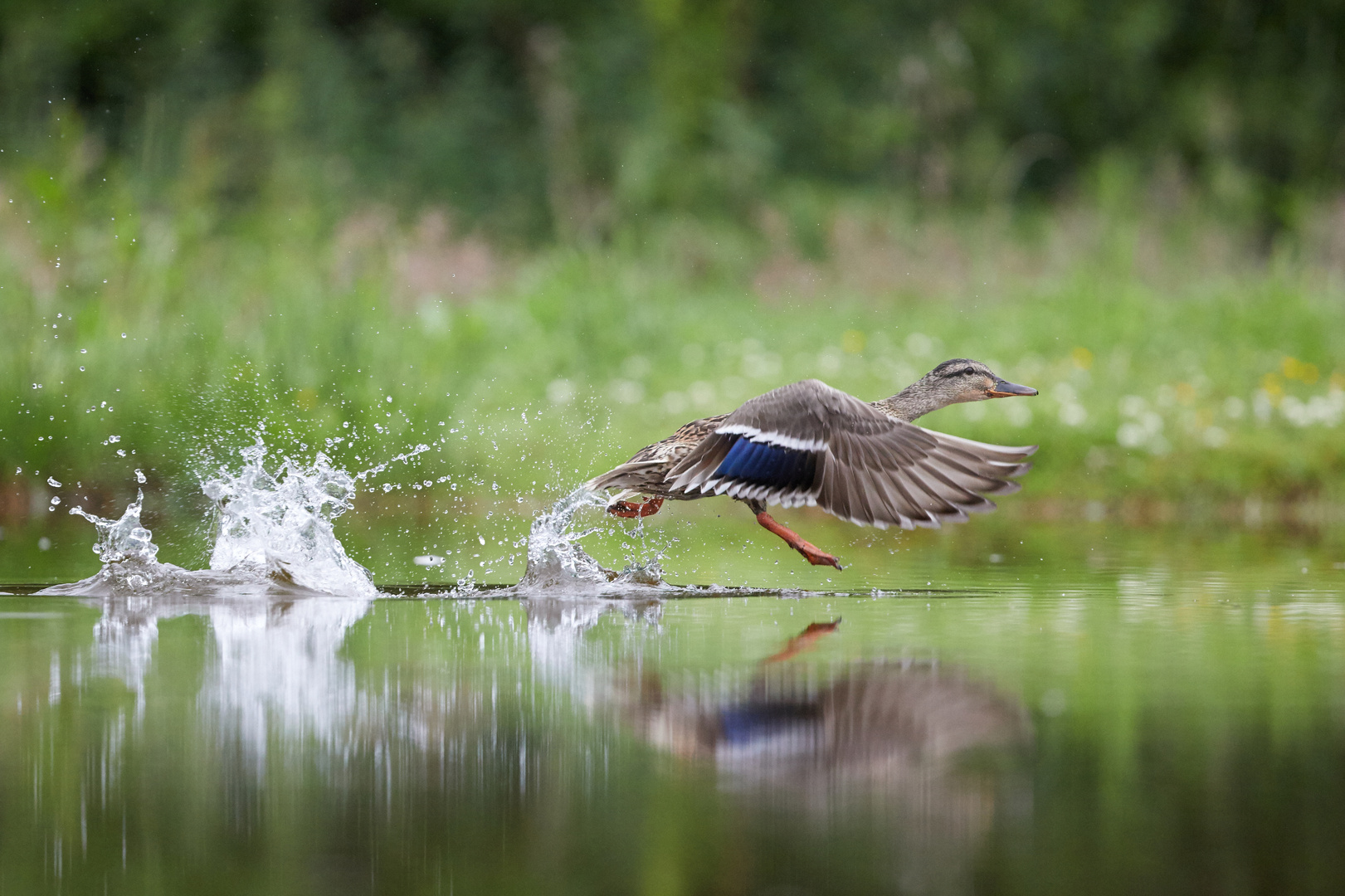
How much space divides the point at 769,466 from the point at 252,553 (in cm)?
231

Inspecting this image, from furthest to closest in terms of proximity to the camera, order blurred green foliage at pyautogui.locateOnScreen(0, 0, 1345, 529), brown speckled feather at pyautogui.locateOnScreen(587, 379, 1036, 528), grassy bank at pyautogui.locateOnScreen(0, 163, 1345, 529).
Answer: blurred green foliage at pyautogui.locateOnScreen(0, 0, 1345, 529) < grassy bank at pyautogui.locateOnScreen(0, 163, 1345, 529) < brown speckled feather at pyautogui.locateOnScreen(587, 379, 1036, 528)

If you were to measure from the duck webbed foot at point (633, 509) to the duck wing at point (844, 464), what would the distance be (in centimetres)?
39

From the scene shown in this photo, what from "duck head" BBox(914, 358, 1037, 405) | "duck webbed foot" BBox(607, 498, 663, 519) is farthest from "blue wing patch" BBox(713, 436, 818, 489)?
"duck head" BBox(914, 358, 1037, 405)

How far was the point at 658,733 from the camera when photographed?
386 centimetres

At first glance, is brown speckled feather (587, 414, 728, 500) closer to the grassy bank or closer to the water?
the water

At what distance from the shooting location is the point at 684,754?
3.65m

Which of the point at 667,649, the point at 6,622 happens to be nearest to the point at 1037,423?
the point at 667,649

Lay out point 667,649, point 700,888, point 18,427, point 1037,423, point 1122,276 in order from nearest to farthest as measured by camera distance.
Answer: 1. point 700,888
2. point 667,649
3. point 18,427
4. point 1037,423
5. point 1122,276

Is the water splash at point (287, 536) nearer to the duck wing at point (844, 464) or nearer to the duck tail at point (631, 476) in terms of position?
the duck tail at point (631, 476)

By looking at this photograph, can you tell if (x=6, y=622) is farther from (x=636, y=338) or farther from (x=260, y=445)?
(x=636, y=338)

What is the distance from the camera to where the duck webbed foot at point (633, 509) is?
21.3 feet

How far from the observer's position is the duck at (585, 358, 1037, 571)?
18.5ft

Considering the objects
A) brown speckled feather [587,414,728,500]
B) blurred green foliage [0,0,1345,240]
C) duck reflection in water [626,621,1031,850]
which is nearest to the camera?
duck reflection in water [626,621,1031,850]

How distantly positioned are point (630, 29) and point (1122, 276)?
9.63m
